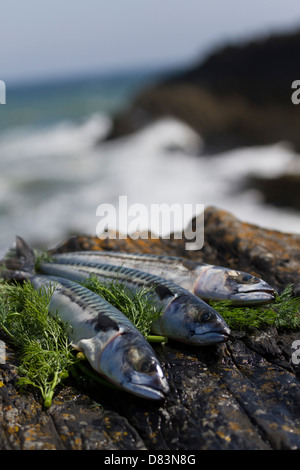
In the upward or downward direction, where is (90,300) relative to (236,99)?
downward

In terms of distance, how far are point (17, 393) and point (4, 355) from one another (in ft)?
1.66

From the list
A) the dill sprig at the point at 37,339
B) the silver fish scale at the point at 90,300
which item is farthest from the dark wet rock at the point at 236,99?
the dill sprig at the point at 37,339

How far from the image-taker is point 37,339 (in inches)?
170

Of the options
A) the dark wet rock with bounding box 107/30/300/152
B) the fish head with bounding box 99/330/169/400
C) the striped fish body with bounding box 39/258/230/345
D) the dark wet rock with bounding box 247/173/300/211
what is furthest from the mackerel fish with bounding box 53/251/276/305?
the dark wet rock with bounding box 107/30/300/152

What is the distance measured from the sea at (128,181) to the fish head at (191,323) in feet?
23.6

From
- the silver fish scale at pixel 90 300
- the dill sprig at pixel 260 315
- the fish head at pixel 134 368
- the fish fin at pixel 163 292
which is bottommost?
the fish head at pixel 134 368

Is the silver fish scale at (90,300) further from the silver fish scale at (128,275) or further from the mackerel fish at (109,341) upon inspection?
the silver fish scale at (128,275)

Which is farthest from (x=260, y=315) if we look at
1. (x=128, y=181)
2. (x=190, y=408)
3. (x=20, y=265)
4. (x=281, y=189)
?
(x=128, y=181)

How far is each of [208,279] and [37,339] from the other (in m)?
1.72

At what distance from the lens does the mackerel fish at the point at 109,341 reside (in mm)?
3680

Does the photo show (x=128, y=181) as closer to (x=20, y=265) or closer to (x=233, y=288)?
(x=20, y=265)

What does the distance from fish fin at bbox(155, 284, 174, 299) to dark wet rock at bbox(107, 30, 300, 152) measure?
1972 cm

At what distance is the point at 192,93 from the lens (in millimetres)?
30469
